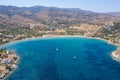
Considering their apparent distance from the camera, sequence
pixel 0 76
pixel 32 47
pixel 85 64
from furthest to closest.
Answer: pixel 32 47
pixel 85 64
pixel 0 76

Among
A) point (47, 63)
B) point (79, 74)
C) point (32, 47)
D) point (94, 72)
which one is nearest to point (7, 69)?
point (47, 63)

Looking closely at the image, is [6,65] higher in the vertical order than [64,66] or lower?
higher

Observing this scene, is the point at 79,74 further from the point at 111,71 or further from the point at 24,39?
the point at 24,39

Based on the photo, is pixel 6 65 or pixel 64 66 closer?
pixel 6 65

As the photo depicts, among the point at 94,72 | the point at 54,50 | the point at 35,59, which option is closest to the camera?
the point at 94,72

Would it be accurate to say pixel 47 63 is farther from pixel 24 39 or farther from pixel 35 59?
pixel 24 39

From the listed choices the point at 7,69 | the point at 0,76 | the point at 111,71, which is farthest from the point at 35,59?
the point at 111,71

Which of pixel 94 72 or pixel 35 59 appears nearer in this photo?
pixel 94 72

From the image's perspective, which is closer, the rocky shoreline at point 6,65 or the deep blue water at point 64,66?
the deep blue water at point 64,66

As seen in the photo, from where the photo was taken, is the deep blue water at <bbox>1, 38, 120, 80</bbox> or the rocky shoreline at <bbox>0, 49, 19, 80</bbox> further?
the rocky shoreline at <bbox>0, 49, 19, 80</bbox>
